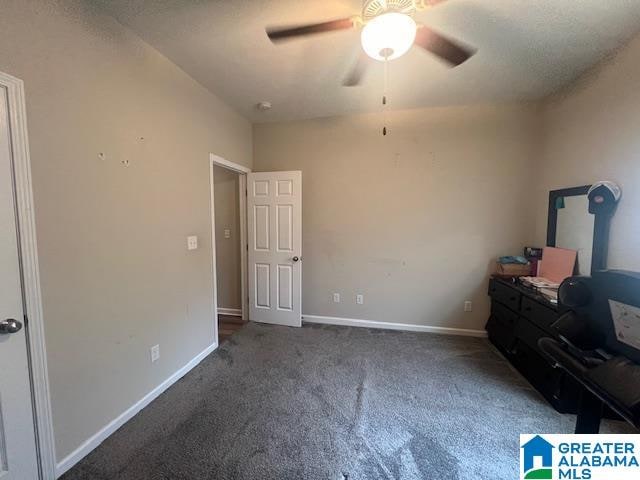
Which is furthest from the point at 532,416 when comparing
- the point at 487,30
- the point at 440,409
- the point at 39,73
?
the point at 39,73

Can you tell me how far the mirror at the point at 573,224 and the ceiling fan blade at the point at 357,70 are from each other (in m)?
2.14

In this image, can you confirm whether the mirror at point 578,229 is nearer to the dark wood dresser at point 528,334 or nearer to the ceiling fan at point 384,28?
the dark wood dresser at point 528,334

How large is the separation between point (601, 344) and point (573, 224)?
5.99ft

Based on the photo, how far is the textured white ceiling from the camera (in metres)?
1.58

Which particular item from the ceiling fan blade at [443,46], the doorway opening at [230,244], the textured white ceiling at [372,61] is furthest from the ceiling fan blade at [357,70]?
the doorway opening at [230,244]

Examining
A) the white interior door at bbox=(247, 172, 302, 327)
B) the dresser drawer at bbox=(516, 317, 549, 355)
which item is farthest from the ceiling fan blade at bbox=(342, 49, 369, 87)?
the dresser drawer at bbox=(516, 317, 549, 355)

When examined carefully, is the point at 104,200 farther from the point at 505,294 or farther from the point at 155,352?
the point at 505,294

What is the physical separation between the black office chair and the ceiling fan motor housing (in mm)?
1475

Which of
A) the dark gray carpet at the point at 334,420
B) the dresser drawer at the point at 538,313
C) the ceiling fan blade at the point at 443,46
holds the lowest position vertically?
the dark gray carpet at the point at 334,420

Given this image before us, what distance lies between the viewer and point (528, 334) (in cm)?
230

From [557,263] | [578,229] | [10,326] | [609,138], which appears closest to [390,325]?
[557,263]

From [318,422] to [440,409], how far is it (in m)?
0.91

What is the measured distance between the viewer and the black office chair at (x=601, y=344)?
0.94m

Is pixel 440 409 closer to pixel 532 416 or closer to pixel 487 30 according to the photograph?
pixel 532 416
